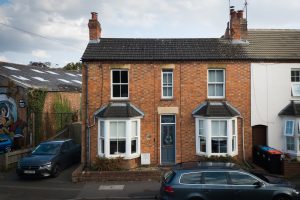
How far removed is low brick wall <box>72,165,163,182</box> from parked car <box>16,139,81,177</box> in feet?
5.11

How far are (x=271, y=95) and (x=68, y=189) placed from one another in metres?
11.4

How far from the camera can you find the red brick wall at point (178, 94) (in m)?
18.7

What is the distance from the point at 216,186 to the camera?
434 inches

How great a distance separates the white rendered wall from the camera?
61.8ft

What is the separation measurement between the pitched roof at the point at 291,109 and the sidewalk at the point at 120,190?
7.83m

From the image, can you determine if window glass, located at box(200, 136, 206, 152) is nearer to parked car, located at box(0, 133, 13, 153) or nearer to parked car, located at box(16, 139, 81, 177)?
parked car, located at box(16, 139, 81, 177)

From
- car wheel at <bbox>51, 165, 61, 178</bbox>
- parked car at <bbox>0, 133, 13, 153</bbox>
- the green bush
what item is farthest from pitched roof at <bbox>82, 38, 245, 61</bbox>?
parked car at <bbox>0, 133, 13, 153</bbox>

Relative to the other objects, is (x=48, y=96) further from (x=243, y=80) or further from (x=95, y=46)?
(x=243, y=80)

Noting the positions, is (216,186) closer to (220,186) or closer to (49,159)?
(220,186)

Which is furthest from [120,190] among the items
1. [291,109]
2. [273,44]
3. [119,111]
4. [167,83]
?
[273,44]

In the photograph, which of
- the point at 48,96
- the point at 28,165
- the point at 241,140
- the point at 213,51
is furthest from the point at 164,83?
the point at 48,96

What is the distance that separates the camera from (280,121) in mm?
18844

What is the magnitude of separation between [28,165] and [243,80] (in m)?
11.7

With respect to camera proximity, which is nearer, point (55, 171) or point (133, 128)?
point (55, 171)
